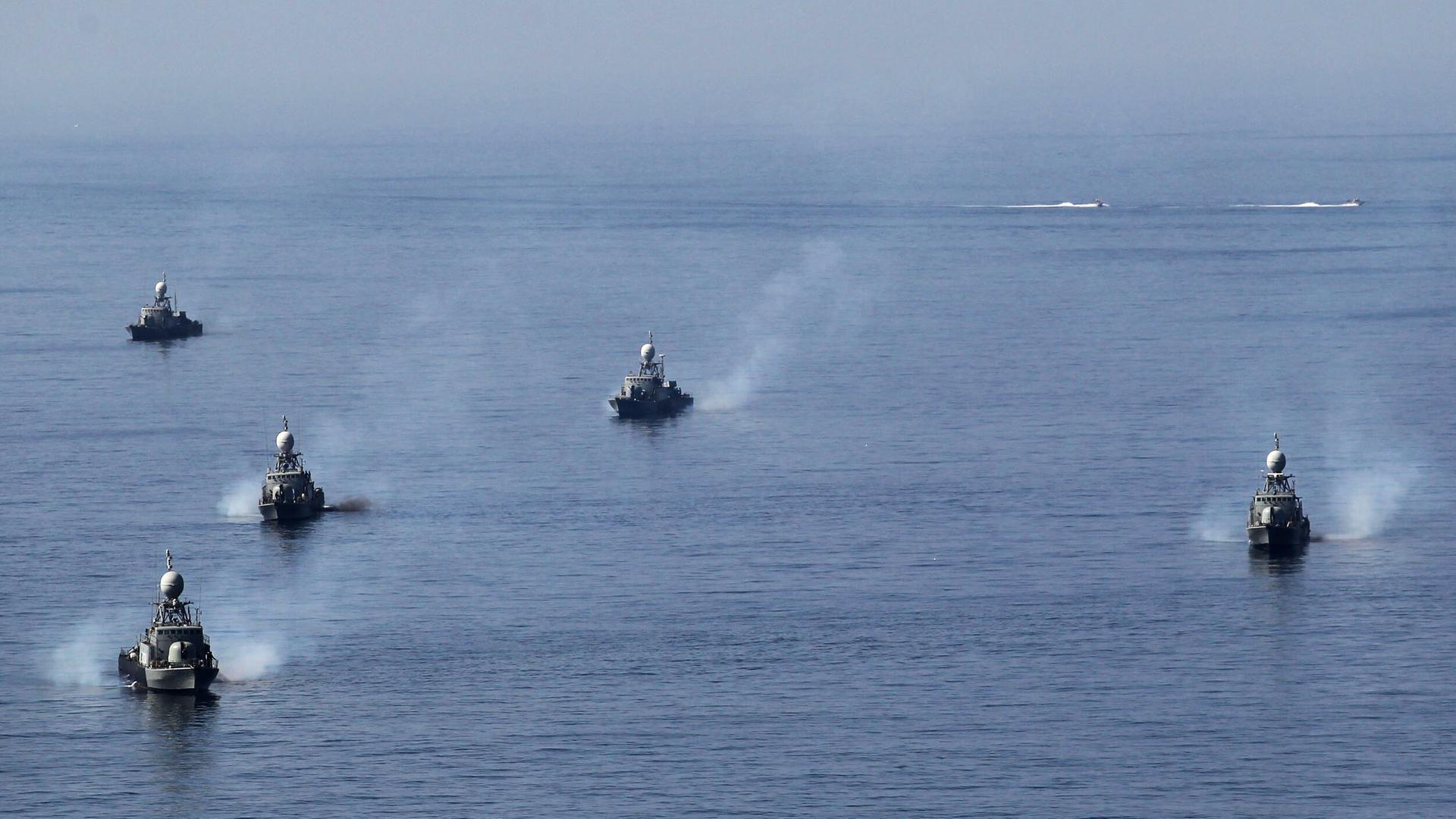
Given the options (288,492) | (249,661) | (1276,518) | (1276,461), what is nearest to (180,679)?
(249,661)

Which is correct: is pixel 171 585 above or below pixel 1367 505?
below

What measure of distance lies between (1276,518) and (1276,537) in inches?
54.3

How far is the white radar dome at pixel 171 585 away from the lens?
452 feet

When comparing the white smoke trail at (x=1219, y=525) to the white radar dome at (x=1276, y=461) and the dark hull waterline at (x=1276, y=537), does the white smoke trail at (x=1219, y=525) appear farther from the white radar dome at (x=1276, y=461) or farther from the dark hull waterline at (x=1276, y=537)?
the white radar dome at (x=1276, y=461)

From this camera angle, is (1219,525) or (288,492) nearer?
(1219,525)

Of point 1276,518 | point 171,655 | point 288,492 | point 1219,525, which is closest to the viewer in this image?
point 171,655

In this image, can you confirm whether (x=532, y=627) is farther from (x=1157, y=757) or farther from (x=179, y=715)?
(x=1157, y=757)

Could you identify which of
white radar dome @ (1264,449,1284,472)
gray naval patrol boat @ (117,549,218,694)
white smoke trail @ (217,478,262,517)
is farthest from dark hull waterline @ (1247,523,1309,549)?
white smoke trail @ (217,478,262,517)

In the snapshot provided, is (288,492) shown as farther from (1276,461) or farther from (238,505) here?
(1276,461)

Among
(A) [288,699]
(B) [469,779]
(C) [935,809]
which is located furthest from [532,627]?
(C) [935,809]

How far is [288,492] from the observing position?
189375 mm

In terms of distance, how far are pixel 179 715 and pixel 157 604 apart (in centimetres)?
872

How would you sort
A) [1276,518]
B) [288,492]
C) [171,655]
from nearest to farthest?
[171,655], [1276,518], [288,492]

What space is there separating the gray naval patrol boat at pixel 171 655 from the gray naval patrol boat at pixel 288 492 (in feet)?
154
